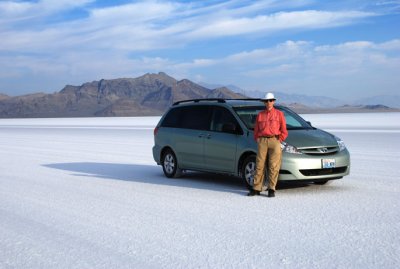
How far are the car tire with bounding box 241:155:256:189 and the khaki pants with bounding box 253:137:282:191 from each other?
1.63 feet

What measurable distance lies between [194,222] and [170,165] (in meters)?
5.22

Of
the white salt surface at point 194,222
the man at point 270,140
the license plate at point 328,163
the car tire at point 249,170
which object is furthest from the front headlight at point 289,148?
the white salt surface at point 194,222

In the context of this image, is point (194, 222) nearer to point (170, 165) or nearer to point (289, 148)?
point (289, 148)

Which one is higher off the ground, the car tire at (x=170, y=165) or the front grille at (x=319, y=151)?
the front grille at (x=319, y=151)

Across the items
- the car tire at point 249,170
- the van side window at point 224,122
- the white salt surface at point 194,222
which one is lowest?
the white salt surface at point 194,222

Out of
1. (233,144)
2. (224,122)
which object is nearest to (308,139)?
(233,144)

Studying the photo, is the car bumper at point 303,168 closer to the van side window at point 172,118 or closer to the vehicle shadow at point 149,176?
the vehicle shadow at point 149,176

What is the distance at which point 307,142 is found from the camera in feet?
34.5

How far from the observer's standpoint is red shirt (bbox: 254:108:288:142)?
1011cm

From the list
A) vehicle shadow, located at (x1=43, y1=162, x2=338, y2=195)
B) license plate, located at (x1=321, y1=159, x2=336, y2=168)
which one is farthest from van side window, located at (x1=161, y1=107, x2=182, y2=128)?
license plate, located at (x1=321, y1=159, x2=336, y2=168)

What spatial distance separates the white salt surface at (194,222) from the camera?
6.15 metres

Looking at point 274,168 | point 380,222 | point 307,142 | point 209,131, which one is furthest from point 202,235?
point 209,131

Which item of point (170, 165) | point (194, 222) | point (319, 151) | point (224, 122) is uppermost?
point (224, 122)

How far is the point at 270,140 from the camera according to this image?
33.3 feet
